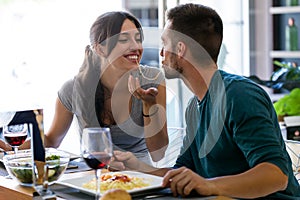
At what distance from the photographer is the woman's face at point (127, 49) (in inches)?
105

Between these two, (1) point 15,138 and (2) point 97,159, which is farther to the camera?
(1) point 15,138

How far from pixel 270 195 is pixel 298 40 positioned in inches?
101

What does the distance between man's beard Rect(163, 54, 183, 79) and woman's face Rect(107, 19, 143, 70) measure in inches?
20.0

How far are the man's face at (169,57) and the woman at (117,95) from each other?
481 mm

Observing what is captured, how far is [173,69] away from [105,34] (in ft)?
2.12

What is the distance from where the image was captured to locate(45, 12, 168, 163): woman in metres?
2.70

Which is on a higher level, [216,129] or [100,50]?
[100,50]

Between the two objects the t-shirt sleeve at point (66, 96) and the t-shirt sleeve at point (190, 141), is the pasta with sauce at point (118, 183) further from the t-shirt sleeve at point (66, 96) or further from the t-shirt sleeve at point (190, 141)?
the t-shirt sleeve at point (66, 96)

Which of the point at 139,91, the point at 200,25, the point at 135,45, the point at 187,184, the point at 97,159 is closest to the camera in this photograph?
the point at 97,159

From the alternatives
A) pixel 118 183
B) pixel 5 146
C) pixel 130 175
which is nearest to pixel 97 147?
pixel 118 183

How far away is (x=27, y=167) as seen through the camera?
190cm

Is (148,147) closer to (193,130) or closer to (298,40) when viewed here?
(193,130)

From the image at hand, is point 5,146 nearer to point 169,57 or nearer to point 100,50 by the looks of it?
point 100,50

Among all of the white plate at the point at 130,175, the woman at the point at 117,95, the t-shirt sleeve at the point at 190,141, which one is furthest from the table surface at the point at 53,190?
the woman at the point at 117,95
